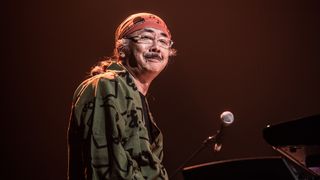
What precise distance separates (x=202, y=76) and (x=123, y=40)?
1230mm

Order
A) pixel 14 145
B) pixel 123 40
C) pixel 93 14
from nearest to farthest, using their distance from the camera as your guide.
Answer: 1. pixel 123 40
2. pixel 14 145
3. pixel 93 14

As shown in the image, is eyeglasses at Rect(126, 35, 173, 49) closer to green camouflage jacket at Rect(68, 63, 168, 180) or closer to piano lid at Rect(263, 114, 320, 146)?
green camouflage jacket at Rect(68, 63, 168, 180)

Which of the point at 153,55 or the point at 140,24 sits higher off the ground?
the point at 140,24

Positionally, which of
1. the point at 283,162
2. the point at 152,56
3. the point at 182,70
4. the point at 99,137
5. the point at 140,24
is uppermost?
the point at 182,70

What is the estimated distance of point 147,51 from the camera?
1.90m

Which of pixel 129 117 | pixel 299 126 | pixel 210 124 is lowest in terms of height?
pixel 299 126

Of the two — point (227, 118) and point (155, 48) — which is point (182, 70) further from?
point (227, 118)

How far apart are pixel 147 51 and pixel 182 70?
1192 millimetres

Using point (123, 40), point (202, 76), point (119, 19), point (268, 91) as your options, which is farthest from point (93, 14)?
point (268, 91)

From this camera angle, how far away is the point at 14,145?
9.26 feet

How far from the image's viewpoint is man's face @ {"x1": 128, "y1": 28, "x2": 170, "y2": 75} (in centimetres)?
189

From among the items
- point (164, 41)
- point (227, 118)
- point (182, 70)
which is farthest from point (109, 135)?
point (182, 70)

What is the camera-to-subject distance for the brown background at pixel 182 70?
2863mm

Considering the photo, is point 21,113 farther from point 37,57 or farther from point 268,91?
point 268,91
